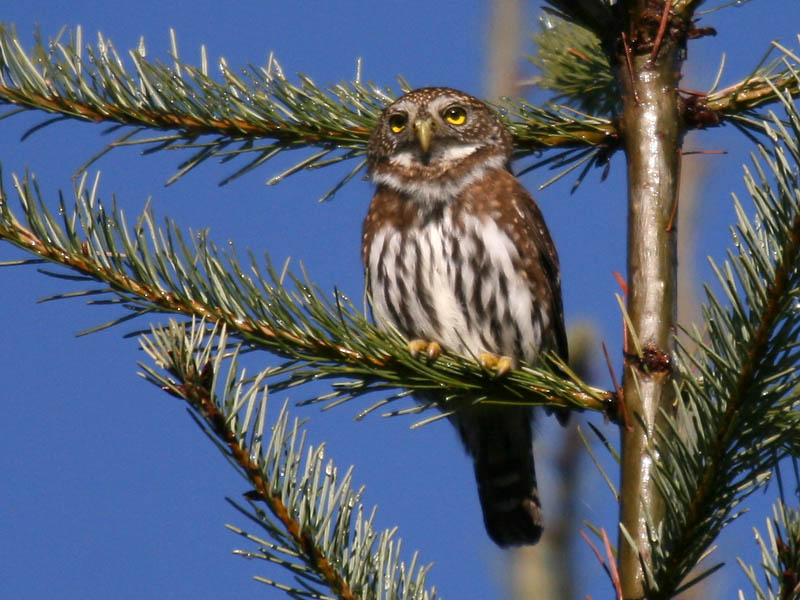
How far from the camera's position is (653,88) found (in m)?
2.65

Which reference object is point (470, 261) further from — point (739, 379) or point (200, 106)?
point (739, 379)

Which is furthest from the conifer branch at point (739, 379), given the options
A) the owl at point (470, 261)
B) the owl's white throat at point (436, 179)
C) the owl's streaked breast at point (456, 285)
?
the owl's white throat at point (436, 179)

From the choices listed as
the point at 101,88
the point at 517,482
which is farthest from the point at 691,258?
the point at 101,88

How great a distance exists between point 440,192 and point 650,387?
2.01 metres

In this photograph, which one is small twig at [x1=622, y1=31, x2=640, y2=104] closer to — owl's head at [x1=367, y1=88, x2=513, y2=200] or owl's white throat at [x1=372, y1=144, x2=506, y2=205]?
owl's head at [x1=367, y1=88, x2=513, y2=200]

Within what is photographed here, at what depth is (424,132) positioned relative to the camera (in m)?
4.40

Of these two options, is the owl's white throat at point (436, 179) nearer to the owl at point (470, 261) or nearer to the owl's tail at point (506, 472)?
the owl at point (470, 261)

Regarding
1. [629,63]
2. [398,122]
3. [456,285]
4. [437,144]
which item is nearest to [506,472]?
[456,285]

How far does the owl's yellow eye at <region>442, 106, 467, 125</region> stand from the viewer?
184 inches

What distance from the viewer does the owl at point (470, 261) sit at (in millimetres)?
3959

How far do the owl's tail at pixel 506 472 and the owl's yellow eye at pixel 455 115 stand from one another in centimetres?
135

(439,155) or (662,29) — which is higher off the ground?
(439,155)

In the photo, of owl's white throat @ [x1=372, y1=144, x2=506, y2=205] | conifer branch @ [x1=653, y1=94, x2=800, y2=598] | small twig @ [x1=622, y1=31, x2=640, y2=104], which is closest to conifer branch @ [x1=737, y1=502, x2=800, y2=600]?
conifer branch @ [x1=653, y1=94, x2=800, y2=598]

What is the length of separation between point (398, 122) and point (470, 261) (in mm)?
731
